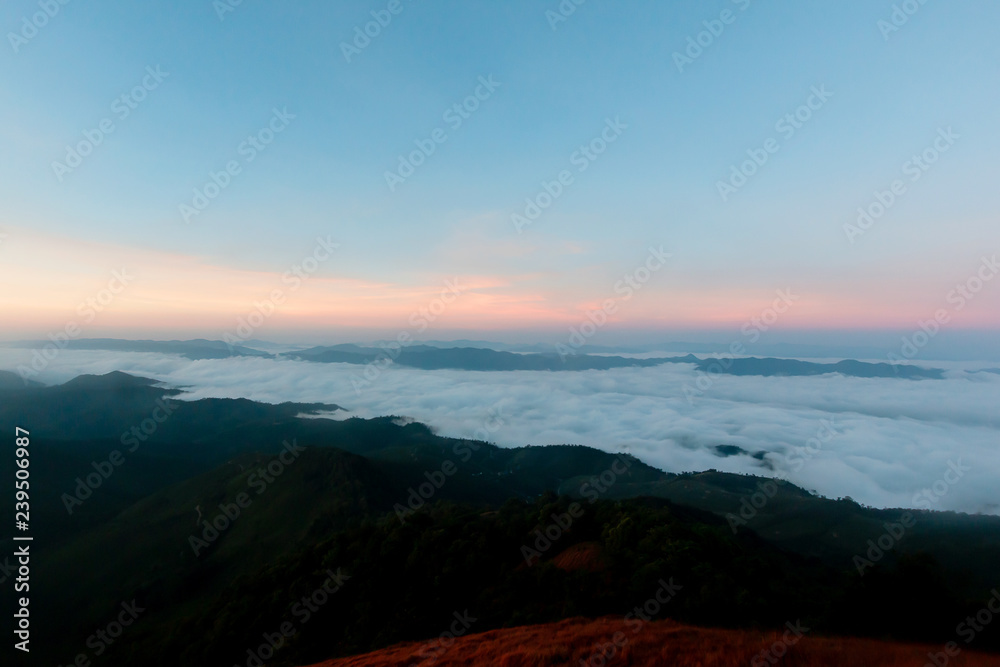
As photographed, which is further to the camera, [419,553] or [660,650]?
[419,553]

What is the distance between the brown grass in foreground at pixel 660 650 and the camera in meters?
12.0

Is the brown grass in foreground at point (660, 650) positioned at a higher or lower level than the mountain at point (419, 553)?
higher

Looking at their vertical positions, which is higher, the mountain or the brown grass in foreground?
the brown grass in foreground

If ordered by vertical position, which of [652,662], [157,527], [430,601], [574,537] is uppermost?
[652,662]

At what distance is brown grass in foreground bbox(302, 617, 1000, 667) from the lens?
472 inches

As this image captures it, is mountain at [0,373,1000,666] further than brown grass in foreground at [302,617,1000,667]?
Yes

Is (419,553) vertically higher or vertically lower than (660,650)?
lower

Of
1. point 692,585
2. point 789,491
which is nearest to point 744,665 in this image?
point 692,585

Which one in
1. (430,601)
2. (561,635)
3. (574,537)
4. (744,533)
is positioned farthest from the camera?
(744,533)

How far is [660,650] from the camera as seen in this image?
42.4 ft

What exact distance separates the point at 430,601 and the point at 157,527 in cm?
10577

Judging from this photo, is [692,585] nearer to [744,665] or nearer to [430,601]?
[744,665]

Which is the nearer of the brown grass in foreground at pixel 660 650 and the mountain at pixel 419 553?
the brown grass in foreground at pixel 660 650

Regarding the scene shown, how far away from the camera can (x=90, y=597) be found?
7356cm
